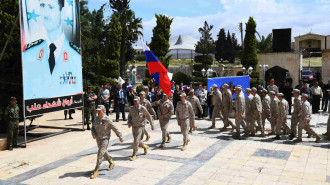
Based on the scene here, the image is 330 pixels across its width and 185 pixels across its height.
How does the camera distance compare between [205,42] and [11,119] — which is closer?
[11,119]

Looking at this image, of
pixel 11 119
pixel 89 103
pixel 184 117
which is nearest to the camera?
pixel 184 117

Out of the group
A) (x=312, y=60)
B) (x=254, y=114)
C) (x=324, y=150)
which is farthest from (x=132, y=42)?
(x=312, y=60)

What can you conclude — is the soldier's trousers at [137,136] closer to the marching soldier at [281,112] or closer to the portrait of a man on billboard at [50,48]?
the portrait of a man on billboard at [50,48]

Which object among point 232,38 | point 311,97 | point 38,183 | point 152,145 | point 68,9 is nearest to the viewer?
point 38,183

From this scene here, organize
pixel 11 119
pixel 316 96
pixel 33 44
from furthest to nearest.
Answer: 1. pixel 316 96
2. pixel 33 44
3. pixel 11 119

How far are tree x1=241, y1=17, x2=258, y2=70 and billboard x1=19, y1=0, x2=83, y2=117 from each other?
2294 cm

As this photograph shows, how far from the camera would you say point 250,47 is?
109 feet

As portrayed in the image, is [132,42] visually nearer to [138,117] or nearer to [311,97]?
[311,97]

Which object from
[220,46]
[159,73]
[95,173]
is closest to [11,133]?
[95,173]

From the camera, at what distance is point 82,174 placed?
27.2 feet

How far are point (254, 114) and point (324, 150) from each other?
2674 mm

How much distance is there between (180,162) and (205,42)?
108 ft

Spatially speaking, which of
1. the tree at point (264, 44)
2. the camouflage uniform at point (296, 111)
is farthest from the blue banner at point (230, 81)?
the tree at point (264, 44)

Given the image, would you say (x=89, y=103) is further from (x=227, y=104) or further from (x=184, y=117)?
(x=227, y=104)
